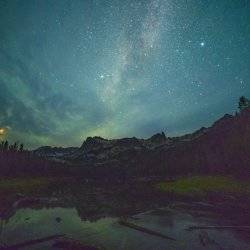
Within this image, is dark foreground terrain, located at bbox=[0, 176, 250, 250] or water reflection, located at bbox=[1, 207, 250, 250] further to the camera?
water reflection, located at bbox=[1, 207, 250, 250]

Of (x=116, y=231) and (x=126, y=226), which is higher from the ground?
(x=126, y=226)

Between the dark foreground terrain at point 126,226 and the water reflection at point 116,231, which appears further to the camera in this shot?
the water reflection at point 116,231

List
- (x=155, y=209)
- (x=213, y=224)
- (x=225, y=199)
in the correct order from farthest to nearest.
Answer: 1. (x=225, y=199)
2. (x=155, y=209)
3. (x=213, y=224)

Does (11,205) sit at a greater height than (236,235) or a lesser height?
greater

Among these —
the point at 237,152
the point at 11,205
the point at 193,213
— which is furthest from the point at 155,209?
the point at 237,152

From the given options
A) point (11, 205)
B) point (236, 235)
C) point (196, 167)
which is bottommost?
point (236, 235)

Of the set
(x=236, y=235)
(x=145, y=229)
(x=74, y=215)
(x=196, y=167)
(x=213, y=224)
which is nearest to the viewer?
(x=236, y=235)

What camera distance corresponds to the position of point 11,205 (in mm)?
44344

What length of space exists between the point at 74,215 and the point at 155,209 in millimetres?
13552

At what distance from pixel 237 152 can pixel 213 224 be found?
83891 mm

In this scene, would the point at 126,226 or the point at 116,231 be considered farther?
the point at 126,226

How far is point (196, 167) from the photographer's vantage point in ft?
402

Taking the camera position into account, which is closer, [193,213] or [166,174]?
[193,213]

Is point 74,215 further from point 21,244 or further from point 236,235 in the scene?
point 236,235
